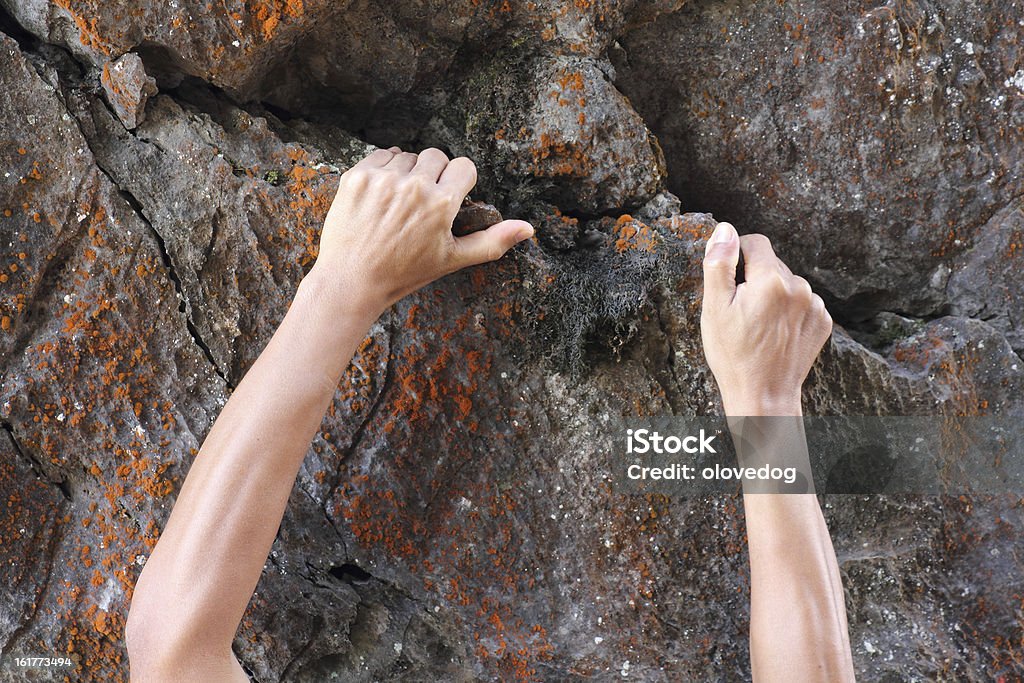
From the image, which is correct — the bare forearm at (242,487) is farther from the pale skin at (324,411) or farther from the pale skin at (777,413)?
the pale skin at (777,413)

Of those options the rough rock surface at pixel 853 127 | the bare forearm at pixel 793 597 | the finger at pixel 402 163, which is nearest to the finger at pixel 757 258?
the rough rock surface at pixel 853 127

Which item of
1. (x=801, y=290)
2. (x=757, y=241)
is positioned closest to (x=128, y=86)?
(x=757, y=241)

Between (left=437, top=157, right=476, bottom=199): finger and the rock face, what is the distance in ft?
0.88

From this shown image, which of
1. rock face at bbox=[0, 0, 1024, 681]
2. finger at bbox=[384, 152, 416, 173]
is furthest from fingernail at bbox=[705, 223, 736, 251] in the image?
finger at bbox=[384, 152, 416, 173]

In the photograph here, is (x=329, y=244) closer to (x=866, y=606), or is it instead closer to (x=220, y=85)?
(x=220, y=85)

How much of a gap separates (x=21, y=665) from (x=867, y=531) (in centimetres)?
222

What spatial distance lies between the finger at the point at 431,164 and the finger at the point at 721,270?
662 millimetres

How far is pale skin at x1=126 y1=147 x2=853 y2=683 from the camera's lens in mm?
1628

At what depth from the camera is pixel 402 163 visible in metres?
1.89

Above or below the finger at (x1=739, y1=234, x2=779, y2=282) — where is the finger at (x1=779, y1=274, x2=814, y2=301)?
below

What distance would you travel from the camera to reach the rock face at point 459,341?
198 cm

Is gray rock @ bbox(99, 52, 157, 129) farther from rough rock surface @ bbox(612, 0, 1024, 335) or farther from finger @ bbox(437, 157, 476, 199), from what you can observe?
rough rock surface @ bbox(612, 0, 1024, 335)

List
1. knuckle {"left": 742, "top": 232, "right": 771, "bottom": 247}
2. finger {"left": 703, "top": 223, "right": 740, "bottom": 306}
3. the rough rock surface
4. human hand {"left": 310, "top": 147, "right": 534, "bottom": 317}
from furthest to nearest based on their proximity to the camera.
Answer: the rough rock surface, knuckle {"left": 742, "top": 232, "right": 771, "bottom": 247}, finger {"left": 703, "top": 223, "right": 740, "bottom": 306}, human hand {"left": 310, "top": 147, "right": 534, "bottom": 317}

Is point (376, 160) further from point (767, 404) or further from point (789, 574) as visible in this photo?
point (789, 574)
